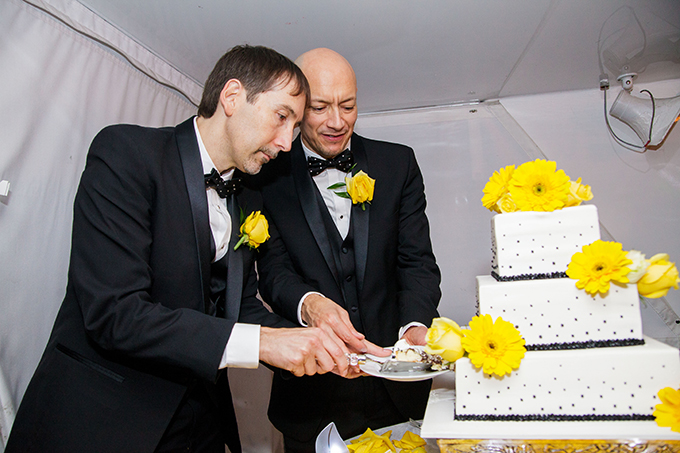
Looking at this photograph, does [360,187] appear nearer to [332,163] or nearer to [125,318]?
[332,163]

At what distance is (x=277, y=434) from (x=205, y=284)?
2.84m

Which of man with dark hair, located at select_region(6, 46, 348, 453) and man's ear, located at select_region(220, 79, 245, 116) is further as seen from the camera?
man's ear, located at select_region(220, 79, 245, 116)

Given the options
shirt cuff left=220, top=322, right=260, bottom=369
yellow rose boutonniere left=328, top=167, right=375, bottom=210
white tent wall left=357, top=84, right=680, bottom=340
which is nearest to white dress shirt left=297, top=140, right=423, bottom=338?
yellow rose boutonniere left=328, top=167, right=375, bottom=210

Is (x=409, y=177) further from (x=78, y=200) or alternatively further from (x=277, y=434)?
(x=277, y=434)

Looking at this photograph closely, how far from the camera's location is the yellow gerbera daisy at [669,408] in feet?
3.92

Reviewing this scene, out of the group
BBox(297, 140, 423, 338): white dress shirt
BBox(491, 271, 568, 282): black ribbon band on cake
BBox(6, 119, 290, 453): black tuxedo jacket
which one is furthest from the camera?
BBox(297, 140, 423, 338): white dress shirt

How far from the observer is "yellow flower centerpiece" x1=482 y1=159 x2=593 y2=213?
1.39 m

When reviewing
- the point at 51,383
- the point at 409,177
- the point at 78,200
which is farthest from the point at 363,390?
the point at 78,200

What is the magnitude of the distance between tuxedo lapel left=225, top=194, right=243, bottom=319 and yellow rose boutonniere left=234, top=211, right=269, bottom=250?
0.03 meters

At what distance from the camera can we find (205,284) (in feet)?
5.86

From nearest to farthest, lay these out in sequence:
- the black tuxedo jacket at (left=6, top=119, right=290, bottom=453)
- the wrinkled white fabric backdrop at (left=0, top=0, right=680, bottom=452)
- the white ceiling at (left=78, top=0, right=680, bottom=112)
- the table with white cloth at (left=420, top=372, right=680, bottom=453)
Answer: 1. the table with white cloth at (left=420, top=372, right=680, bottom=453)
2. the black tuxedo jacket at (left=6, top=119, right=290, bottom=453)
3. the wrinkled white fabric backdrop at (left=0, top=0, right=680, bottom=452)
4. the white ceiling at (left=78, top=0, right=680, bottom=112)

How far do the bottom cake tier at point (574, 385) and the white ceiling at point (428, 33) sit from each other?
6.78ft

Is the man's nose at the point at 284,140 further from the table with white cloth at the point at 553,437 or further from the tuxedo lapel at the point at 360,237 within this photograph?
the table with white cloth at the point at 553,437

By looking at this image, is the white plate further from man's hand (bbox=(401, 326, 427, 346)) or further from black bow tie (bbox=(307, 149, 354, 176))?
black bow tie (bbox=(307, 149, 354, 176))
